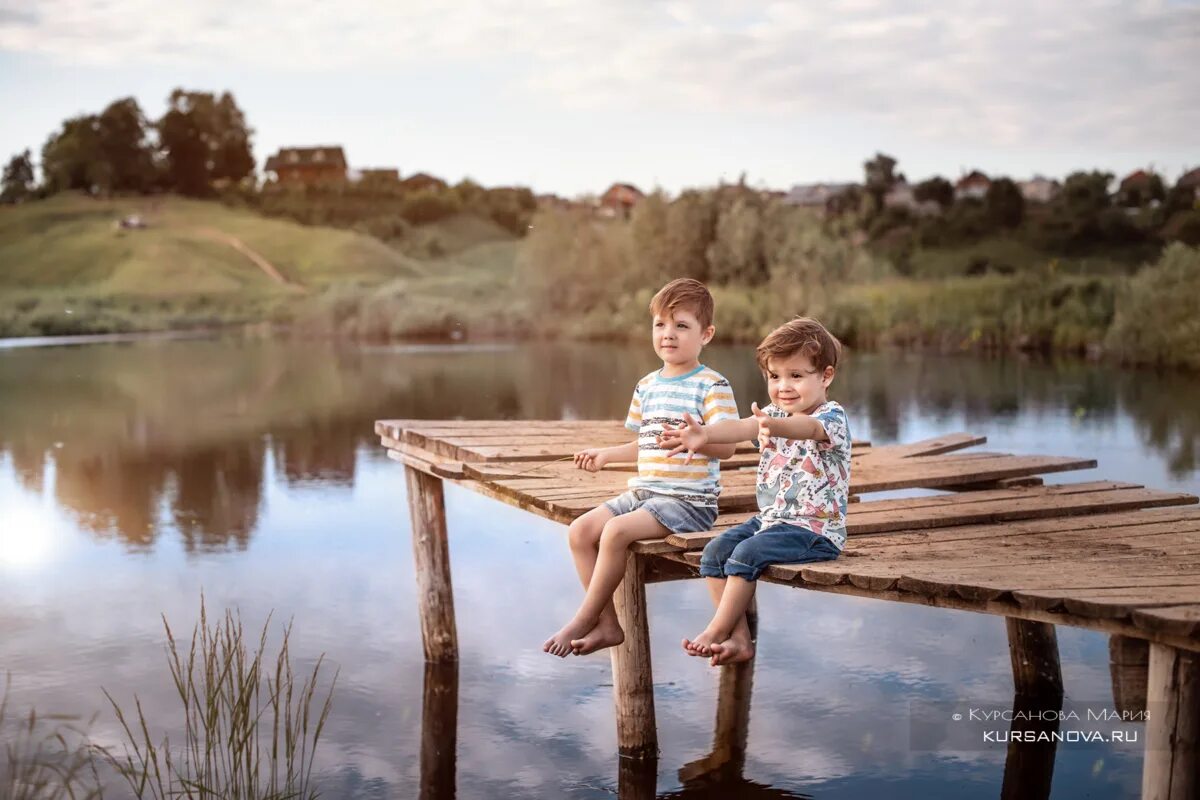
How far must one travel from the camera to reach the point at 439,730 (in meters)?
5.27

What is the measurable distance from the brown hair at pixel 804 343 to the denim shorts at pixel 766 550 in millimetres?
446

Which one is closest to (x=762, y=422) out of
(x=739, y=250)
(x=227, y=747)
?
(x=227, y=747)

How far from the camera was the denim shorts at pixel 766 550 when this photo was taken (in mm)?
3754

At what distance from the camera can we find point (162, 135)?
104ft

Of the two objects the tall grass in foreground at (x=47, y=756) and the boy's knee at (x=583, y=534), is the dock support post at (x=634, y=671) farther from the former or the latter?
the tall grass in foreground at (x=47, y=756)

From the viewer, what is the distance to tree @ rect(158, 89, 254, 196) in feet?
101

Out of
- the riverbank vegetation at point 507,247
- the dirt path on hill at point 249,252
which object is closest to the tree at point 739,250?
the riverbank vegetation at point 507,247

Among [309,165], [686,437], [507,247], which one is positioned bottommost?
[686,437]

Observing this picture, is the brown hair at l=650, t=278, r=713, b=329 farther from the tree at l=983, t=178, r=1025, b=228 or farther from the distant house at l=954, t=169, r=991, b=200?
the distant house at l=954, t=169, r=991, b=200

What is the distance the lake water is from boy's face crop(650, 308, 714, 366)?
1.39m

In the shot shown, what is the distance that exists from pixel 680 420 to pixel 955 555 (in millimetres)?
851

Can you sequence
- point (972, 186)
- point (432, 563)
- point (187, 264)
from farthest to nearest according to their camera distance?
point (972, 186), point (187, 264), point (432, 563)

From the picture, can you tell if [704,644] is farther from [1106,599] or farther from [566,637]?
[1106,599]

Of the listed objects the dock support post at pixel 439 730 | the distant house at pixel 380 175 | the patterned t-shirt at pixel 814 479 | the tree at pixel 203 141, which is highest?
the tree at pixel 203 141
